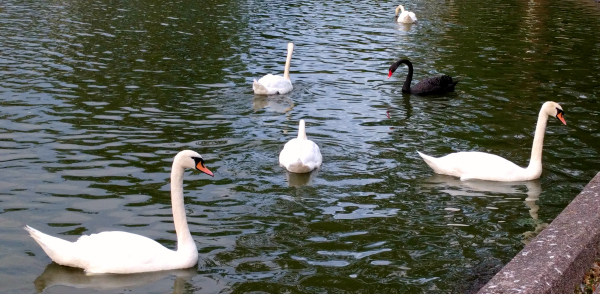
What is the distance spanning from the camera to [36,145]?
10.3m

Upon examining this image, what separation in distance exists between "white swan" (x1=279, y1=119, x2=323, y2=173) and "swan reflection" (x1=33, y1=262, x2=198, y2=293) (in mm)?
2915

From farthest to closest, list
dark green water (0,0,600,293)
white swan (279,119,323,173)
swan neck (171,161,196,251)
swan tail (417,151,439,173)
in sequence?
swan tail (417,151,439,173), white swan (279,119,323,173), dark green water (0,0,600,293), swan neck (171,161,196,251)

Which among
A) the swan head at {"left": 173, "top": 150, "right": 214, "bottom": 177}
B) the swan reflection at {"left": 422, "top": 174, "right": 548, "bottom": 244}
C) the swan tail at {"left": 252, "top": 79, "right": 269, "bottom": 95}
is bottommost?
the swan tail at {"left": 252, "top": 79, "right": 269, "bottom": 95}

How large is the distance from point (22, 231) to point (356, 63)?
11434mm

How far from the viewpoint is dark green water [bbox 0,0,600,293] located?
7070mm

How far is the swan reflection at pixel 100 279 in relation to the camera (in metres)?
6.50

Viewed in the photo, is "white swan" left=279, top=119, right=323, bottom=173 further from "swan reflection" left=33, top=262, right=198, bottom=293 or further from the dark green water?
"swan reflection" left=33, top=262, right=198, bottom=293

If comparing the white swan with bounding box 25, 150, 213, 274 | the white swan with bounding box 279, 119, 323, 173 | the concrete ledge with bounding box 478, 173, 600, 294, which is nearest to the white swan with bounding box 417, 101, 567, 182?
the white swan with bounding box 279, 119, 323, 173

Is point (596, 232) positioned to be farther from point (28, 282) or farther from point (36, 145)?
point (36, 145)

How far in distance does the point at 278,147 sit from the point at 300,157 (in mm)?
1475

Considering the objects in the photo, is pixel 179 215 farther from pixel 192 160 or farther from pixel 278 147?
pixel 278 147

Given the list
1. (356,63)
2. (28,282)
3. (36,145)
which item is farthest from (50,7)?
(28,282)

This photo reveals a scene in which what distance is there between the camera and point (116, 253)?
6656 millimetres

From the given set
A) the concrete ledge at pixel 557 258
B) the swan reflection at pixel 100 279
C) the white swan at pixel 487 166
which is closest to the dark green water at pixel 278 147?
the swan reflection at pixel 100 279
